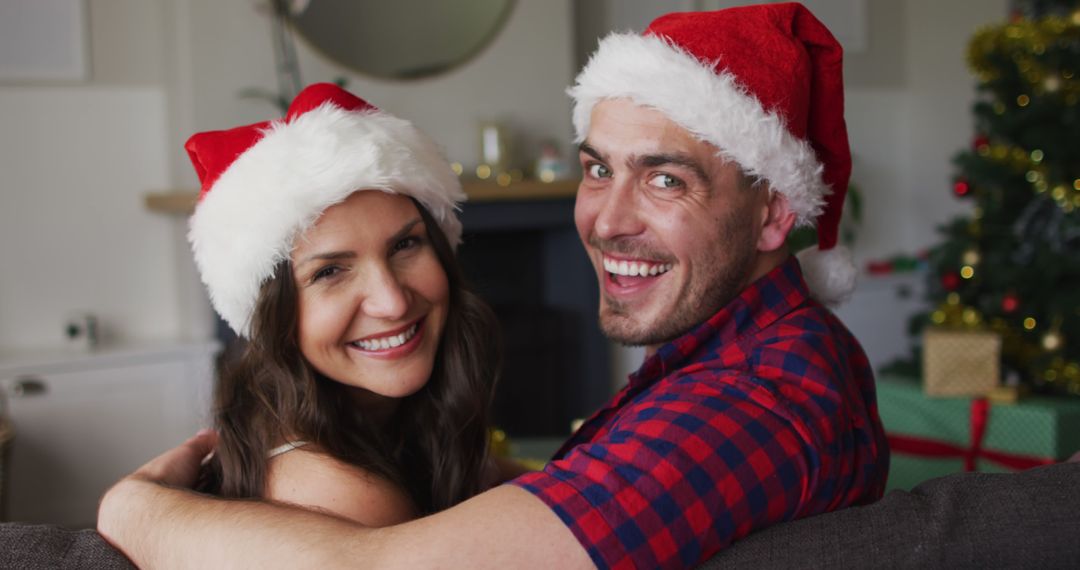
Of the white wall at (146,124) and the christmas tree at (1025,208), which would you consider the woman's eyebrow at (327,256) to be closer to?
the white wall at (146,124)

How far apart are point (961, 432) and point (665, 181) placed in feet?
8.02

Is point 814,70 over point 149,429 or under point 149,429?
over

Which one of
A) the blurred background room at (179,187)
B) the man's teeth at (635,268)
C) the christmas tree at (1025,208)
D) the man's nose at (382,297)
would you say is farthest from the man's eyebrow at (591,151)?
the christmas tree at (1025,208)

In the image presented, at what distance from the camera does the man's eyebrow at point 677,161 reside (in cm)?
142

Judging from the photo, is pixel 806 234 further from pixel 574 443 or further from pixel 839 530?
pixel 839 530

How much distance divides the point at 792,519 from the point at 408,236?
673 millimetres

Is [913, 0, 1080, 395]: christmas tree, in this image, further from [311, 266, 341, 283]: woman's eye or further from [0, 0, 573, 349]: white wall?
[311, 266, 341, 283]: woman's eye

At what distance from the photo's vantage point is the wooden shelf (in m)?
3.67

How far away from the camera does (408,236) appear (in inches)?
56.2

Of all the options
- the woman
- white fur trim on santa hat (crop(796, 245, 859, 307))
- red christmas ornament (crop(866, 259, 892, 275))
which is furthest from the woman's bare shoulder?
red christmas ornament (crop(866, 259, 892, 275))

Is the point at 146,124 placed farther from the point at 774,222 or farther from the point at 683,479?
the point at 683,479

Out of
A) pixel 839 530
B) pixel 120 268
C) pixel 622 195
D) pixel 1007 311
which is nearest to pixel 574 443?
pixel 622 195

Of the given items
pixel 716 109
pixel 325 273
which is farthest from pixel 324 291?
pixel 716 109

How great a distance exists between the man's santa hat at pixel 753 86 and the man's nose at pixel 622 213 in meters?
0.13
